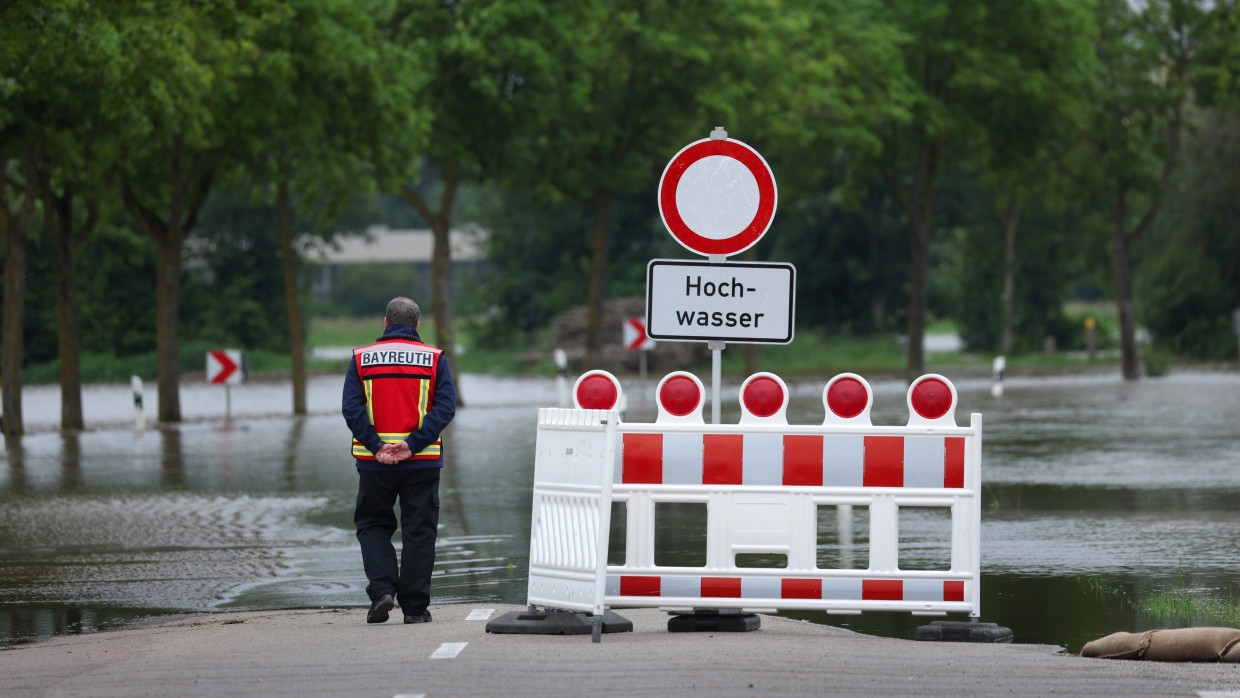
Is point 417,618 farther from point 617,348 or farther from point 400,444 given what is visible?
point 617,348

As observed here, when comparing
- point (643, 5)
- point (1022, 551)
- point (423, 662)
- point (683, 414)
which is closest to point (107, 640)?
point (423, 662)

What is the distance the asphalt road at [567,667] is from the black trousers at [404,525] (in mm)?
432

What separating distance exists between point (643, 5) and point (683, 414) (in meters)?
29.0

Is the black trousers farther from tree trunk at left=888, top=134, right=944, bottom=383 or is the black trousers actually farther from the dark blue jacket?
tree trunk at left=888, top=134, right=944, bottom=383

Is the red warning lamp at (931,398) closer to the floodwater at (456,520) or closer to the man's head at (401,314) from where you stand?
the floodwater at (456,520)

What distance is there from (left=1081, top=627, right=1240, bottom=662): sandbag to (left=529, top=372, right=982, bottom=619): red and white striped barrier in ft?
2.37

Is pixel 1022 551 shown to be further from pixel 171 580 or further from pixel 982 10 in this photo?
pixel 982 10

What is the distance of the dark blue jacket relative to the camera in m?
9.07

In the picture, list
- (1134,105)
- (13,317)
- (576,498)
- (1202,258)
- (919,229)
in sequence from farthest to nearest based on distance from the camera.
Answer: (1202,258)
(1134,105)
(919,229)
(13,317)
(576,498)

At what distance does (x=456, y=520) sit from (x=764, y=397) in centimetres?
708

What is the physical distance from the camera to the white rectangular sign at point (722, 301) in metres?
8.79

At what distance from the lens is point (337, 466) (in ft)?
69.1

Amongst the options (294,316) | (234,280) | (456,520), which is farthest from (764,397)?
(234,280)

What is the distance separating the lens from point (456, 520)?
15172 millimetres
